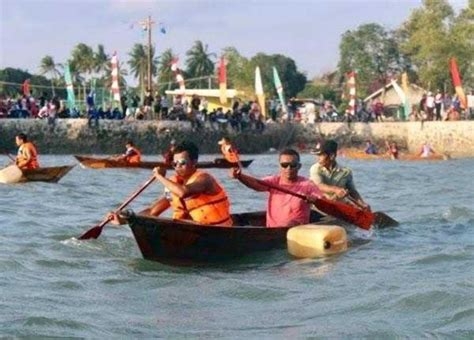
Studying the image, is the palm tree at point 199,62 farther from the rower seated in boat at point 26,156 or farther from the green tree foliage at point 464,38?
the rower seated in boat at point 26,156

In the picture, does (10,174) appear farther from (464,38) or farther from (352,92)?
(464,38)

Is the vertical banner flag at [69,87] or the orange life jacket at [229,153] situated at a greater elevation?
the vertical banner flag at [69,87]

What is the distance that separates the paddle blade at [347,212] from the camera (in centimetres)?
1202

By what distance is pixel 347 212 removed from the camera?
1251 centimetres

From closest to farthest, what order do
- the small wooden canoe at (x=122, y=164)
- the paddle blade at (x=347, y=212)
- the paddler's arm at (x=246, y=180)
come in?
the paddler's arm at (x=246, y=180)
the paddle blade at (x=347, y=212)
the small wooden canoe at (x=122, y=164)

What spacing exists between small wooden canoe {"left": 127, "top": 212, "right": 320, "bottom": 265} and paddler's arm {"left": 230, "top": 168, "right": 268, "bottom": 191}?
432 millimetres

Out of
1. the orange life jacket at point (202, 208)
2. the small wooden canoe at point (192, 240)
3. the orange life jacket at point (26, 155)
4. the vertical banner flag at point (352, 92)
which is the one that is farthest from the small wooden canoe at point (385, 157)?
the orange life jacket at point (202, 208)

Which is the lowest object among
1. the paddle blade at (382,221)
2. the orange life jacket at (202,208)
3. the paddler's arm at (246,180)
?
the paddle blade at (382,221)

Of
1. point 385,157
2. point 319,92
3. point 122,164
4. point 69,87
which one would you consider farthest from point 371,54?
point 122,164

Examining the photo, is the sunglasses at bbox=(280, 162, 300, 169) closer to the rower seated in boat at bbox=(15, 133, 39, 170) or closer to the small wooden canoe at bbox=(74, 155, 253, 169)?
the rower seated in boat at bbox=(15, 133, 39, 170)

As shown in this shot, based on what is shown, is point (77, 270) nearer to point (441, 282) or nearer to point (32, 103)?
point (441, 282)

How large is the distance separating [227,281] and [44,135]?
30.3 meters

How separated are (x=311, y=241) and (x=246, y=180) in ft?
3.34

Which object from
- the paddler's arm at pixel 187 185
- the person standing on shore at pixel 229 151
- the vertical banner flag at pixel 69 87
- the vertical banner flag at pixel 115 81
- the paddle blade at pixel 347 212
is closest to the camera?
the paddler's arm at pixel 187 185
